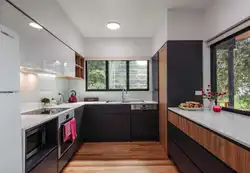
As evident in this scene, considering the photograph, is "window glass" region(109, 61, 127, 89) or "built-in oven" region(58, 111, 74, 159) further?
"window glass" region(109, 61, 127, 89)

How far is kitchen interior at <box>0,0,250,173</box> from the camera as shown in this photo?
5.28 feet

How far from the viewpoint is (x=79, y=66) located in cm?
457

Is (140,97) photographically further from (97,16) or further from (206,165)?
(206,165)

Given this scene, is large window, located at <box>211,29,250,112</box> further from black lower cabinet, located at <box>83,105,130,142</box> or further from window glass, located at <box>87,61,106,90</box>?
window glass, located at <box>87,61,106,90</box>

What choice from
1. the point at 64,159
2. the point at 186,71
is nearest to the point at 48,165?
the point at 64,159

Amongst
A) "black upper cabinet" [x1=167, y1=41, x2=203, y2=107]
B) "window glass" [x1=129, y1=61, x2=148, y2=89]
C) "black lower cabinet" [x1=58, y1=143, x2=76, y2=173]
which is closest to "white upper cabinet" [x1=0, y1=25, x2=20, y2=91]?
"black lower cabinet" [x1=58, y1=143, x2=76, y2=173]

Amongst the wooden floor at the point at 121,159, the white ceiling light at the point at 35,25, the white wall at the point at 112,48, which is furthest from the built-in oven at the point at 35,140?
the white wall at the point at 112,48

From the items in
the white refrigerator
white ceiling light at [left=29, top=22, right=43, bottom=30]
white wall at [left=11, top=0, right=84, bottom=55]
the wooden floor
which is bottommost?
the wooden floor

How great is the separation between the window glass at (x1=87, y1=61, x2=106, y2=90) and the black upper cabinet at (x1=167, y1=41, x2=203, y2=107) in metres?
2.20

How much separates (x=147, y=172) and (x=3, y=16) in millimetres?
2548

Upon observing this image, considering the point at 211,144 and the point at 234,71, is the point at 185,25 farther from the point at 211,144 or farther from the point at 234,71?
the point at 211,144

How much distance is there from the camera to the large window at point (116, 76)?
16.9 feet

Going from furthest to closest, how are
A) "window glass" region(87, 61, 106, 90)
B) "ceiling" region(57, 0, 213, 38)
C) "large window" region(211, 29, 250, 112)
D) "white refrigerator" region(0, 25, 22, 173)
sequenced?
"window glass" region(87, 61, 106, 90) → "ceiling" region(57, 0, 213, 38) → "large window" region(211, 29, 250, 112) → "white refrigerator" region(0, 25, 22, 173)

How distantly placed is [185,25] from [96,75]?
2641 mm
